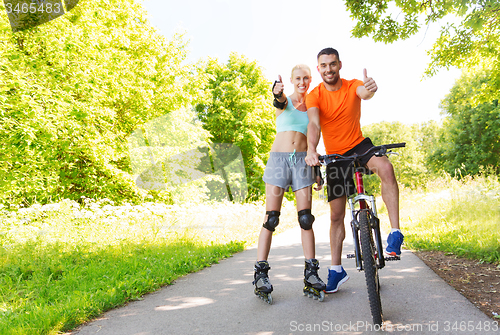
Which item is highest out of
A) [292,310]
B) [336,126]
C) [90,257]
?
[336,126]

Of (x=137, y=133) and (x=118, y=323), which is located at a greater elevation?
(x=137, y=133)

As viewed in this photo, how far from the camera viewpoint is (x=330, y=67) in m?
3.36

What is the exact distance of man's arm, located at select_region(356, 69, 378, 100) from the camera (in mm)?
3076

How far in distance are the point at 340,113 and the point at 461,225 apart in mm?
4990

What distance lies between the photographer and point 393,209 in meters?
3.09

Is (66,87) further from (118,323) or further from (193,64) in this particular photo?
(193,64)

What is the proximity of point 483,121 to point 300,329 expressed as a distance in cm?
2862

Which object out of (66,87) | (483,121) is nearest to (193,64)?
(66,87)

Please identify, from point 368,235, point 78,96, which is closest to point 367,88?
point 368,235

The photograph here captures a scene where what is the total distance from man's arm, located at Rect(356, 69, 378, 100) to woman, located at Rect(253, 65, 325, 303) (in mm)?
614

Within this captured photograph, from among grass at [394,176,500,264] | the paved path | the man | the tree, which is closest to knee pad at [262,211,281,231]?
the man

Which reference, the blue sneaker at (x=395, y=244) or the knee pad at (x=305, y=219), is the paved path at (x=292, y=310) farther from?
the knee pad at (x=305, y=219)

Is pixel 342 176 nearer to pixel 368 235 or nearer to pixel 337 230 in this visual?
pixel 337 230

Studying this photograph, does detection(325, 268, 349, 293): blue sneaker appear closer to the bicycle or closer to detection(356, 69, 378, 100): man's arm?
the bicycle
